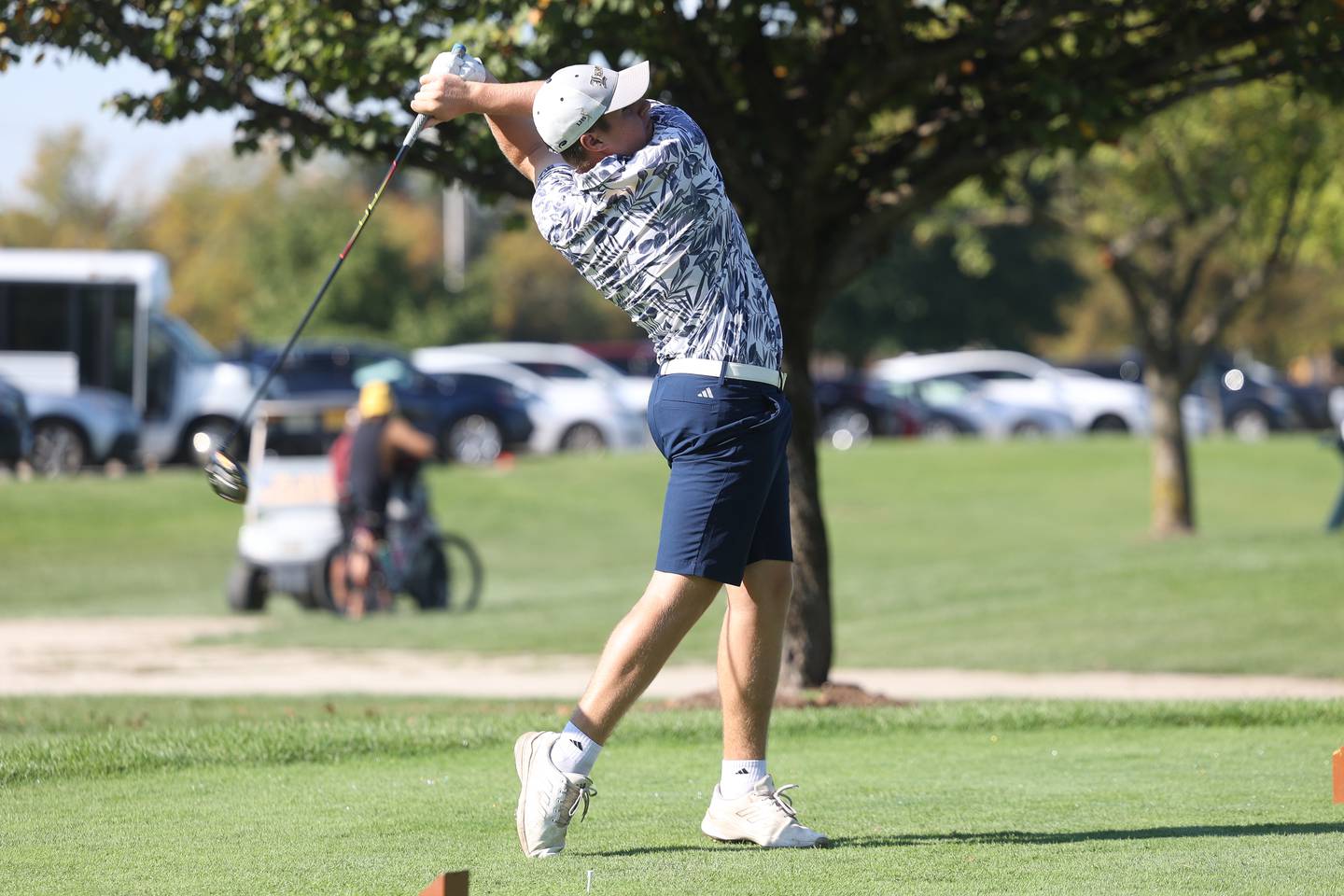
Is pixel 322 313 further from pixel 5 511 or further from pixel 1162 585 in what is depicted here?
pixel 1162 585

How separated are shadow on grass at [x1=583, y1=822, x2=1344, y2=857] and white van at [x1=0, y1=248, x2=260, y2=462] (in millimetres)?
22549

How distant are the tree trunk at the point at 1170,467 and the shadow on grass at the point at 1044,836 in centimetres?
1538

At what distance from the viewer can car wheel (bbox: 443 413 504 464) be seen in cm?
2947

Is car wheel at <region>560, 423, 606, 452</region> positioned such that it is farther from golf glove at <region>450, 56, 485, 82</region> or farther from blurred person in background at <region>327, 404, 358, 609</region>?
golf glove at <region>450, 56, 485, 82</region>

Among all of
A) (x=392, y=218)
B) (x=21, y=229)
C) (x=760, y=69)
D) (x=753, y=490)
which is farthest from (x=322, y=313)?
(x=753, y=490)

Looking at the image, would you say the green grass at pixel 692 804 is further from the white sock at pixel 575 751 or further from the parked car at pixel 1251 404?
the parked car at pixel 1251 404

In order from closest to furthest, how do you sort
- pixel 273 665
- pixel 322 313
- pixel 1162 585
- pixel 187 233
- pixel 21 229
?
pixel 273 665, pixel 1162 585, pixel 322 313, pixel 21 229, pixel 187 233

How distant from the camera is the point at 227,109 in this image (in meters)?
7.87

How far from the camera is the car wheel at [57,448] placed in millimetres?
25594

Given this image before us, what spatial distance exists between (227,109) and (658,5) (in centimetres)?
185

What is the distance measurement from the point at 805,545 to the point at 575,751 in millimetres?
4250

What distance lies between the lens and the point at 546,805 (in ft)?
14.8

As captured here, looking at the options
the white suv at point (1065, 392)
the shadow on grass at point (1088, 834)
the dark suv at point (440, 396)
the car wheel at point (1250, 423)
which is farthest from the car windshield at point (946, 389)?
the shadow on grass at point (1088, 834)

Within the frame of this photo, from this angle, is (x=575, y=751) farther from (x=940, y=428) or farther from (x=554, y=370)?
(x=940, y=428)
